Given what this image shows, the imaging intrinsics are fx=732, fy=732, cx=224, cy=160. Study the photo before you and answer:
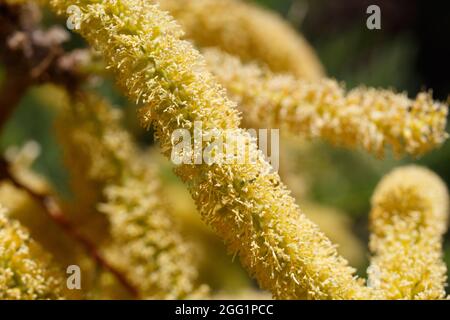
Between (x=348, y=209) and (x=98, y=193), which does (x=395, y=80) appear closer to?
(x=348, y=209)

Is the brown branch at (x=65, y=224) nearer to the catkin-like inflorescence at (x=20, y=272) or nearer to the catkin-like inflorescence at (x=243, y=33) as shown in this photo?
the catkin-like inflorescence at (x=20, y=272)

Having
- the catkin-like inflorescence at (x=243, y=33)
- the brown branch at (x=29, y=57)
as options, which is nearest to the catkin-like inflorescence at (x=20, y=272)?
the brown branch at (x=29, y=57)

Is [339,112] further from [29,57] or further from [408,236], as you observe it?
[29,57]

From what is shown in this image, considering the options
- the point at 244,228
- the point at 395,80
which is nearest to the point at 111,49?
the point at 244,228

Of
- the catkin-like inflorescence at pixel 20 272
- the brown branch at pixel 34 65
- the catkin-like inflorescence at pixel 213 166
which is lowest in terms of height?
the catkin-like inflorescence at pixel 20 272

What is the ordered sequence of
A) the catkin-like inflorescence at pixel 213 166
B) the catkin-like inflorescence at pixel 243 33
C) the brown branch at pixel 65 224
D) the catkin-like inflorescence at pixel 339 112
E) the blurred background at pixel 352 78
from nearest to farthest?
the catkin-like inflorescence at pixel 213 166 < the catkin-like inflorescence at pixel 339 112 < the brown branch at pixel 65 224 < the catkin-like inflorescence at pixel 243 33 < the blurred background at pixel 352 78

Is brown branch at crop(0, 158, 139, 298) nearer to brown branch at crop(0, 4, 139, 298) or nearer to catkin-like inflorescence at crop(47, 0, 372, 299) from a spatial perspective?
brown branch at crop(0, 4, 139, 298)
